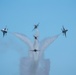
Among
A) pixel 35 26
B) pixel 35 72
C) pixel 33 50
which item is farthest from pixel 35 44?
pixel 35 72

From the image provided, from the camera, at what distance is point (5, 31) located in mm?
38625

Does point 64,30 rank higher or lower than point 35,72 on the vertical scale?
higher

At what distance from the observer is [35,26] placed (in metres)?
38.6

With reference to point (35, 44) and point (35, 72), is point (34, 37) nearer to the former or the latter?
point (35, 44)

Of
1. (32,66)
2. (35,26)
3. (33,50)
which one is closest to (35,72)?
(32,66)

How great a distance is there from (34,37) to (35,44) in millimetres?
2117

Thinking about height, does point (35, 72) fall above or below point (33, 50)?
below

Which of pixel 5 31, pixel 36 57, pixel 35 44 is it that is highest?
pixel 5 31

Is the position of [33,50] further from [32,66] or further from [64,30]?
[64,30]

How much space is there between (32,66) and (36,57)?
9.38 feet

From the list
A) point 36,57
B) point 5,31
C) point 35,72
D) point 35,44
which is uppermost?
point 5,31

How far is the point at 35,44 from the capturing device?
3816cm

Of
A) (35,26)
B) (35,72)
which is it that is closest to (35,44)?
(35,26)

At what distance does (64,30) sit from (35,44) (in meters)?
9.25
